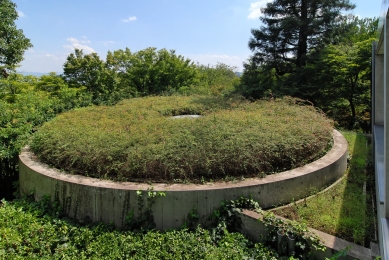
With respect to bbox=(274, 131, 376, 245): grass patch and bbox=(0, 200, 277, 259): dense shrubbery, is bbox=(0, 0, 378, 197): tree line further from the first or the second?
bbox=(274, 131, 376, 245): grass patch

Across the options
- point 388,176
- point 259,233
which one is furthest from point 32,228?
point 388,176

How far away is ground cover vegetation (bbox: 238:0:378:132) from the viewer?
8.28 m

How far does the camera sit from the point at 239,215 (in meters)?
3.05

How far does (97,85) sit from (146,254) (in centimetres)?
920

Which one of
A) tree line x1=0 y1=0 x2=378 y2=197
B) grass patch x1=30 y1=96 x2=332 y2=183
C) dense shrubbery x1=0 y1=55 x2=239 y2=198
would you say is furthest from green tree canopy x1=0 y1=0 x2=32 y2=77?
grass patch x1=30 y1=96 x2=332 y2=183

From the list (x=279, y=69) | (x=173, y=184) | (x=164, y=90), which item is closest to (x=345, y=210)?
(x=173, y=184)

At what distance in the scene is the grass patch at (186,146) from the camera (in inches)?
140

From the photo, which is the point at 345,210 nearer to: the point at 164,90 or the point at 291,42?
the point at 291,42

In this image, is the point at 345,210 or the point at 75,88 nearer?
the point at 345,210

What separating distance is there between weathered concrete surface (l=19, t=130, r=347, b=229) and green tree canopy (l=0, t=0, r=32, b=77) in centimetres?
898

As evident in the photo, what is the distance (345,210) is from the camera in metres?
3.18

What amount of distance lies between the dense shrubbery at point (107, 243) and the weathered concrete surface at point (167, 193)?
19 cm

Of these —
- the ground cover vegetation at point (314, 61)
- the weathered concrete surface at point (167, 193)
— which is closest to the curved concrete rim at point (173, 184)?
the weathered concrete surface at point (167, 193)

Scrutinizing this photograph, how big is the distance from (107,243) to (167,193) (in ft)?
2.79
